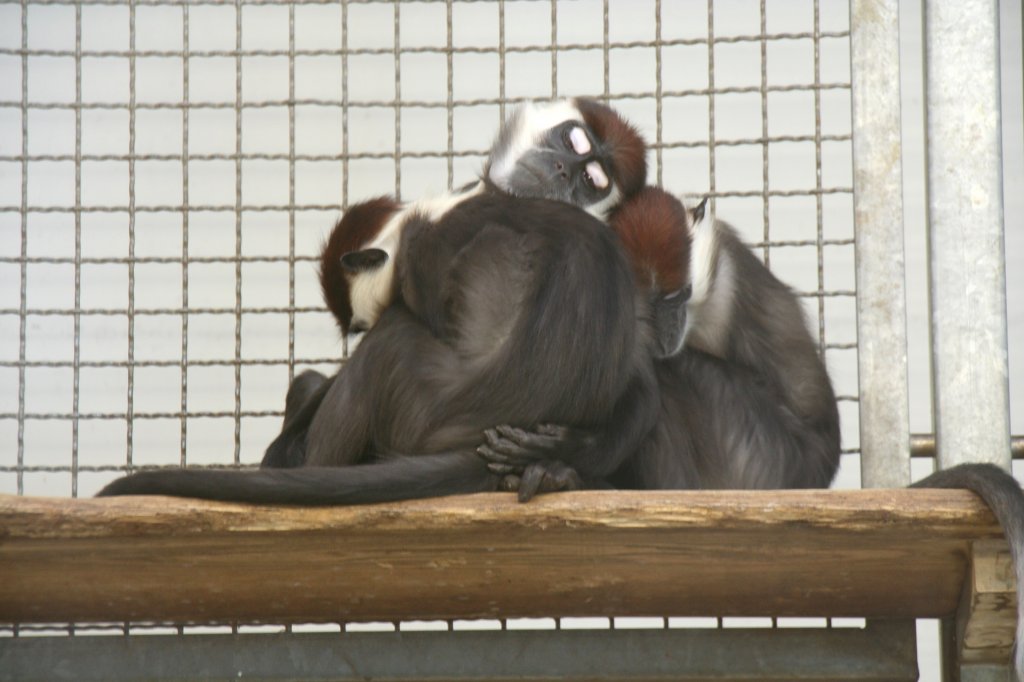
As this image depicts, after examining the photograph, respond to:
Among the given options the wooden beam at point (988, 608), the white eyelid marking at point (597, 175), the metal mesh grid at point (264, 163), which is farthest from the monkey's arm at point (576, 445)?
the metal mesh grid at point (264, 163)

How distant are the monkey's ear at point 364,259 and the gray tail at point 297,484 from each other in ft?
1.34

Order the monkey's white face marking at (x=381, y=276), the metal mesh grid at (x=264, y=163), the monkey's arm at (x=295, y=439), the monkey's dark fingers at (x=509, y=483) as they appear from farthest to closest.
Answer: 1. the metal mesh grid at (x=264, y=163)
2. the monkey's arm at (x=295, y=439)
3. the monkey's white face marking at (x=381, y=276)
4. the monkey's dark fingers at (x=509, y=483)

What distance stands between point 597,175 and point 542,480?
0.66 m

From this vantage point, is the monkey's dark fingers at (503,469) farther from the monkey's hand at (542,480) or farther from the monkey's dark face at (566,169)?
the monkey's dark face at (566,169)

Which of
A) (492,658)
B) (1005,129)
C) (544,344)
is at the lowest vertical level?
(492,658)

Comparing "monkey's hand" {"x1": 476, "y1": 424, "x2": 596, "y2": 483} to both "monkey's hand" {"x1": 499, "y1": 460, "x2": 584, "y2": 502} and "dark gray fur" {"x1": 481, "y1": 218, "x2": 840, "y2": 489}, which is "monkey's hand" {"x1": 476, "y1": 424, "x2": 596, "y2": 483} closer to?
"monkey's hand" {"x1": 499, "y1": 460, "x2": 584, "y2": 502}

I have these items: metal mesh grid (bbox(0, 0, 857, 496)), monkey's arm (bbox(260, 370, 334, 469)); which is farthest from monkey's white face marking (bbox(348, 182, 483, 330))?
Answer: metal mesh grid (bbox(0, 0, 857, 496))

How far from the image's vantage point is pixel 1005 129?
302 cm

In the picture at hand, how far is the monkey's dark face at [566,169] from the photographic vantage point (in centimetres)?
210

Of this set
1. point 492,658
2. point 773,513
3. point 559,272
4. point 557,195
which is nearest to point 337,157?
point 557,195

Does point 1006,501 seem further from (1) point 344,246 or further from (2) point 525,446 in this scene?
(1) point 344,246

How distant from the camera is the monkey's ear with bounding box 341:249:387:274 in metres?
1.93

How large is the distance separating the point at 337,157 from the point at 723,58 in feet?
3.45

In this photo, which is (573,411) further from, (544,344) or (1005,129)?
(1005,129)
